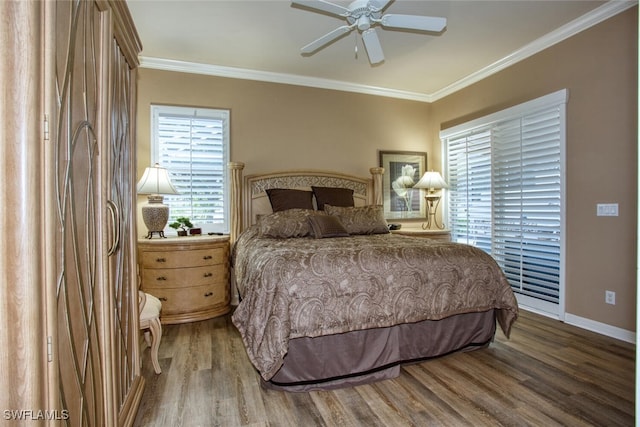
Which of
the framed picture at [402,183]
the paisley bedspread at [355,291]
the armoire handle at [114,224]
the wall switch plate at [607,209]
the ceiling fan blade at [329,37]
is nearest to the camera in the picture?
the armoire handle at [114,224]

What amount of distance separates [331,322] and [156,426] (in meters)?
1.04

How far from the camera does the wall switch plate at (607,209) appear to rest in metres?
2.88

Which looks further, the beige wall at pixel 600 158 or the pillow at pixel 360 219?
the pillow at pixel 360 219

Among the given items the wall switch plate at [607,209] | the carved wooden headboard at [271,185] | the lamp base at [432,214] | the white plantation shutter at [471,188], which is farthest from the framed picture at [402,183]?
the wall switch plate at [607,209]

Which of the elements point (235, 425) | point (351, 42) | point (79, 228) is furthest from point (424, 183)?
point (79, 228)

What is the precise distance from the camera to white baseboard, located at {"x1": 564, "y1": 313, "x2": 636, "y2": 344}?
2.76 metres

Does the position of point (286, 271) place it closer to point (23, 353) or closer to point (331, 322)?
point (331, 322)

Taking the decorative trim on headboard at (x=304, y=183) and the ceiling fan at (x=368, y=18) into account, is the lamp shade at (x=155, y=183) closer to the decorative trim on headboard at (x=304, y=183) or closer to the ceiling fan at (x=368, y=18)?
the decorative trim on headboard at (x=304, y=183)

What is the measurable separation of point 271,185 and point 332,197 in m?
0.77

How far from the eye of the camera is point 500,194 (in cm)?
402

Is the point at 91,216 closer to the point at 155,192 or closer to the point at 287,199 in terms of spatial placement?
the point at 155,192

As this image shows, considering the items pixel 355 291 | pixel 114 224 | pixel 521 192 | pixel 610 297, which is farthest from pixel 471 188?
pixel 114 224

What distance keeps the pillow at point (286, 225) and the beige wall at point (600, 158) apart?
253 cm

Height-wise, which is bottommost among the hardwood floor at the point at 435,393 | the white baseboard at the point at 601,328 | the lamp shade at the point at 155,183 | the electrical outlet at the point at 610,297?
the hardwood floor at the point at 435,393
